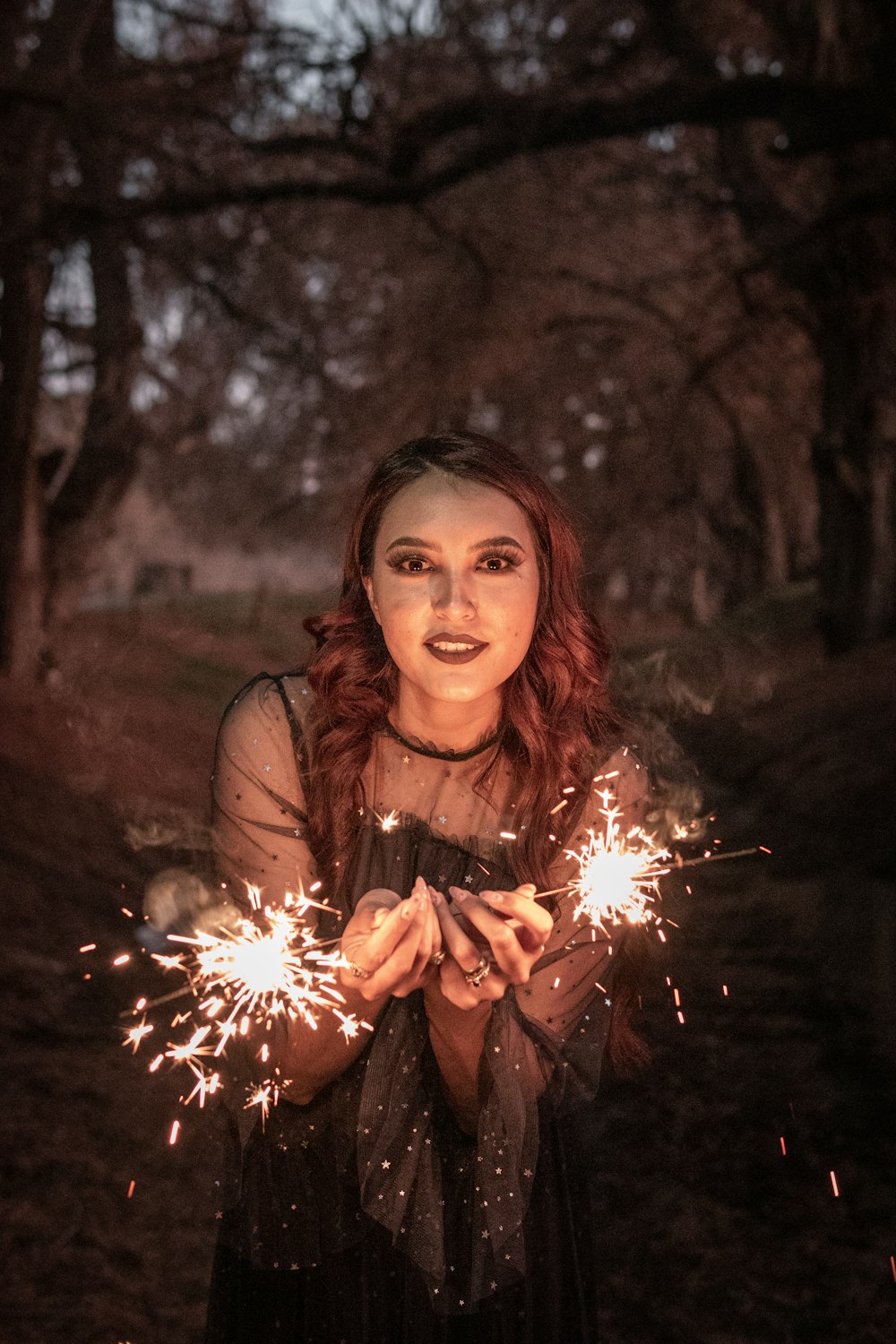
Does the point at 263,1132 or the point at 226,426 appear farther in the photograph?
the point at 226,426

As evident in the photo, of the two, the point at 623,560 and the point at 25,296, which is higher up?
the point at 623,560

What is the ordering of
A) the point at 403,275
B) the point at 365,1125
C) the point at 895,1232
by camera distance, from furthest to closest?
the point at 403,275 → the point at 895,1232 → the point at 365,1125

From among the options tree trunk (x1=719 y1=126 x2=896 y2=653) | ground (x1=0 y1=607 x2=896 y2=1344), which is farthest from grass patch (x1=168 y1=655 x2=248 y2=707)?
tree trunk (x1=719 y1=126 x2=896 y2=653)

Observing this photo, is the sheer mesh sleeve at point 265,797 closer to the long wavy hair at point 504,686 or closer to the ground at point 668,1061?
the long wavy hair at point 504,686

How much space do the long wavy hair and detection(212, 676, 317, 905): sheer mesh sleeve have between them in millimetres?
47

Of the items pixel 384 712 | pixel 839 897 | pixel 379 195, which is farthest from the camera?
pixel 379 195

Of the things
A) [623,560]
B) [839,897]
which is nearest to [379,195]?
[839,897]

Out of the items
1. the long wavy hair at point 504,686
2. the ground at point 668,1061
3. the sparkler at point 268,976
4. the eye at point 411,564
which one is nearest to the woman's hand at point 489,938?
the sparkler at point 268,976

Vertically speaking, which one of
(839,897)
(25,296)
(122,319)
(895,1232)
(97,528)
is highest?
(122,319)

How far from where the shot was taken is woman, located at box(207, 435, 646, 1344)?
2.67 meters

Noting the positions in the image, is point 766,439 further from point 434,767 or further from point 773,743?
point 434,767

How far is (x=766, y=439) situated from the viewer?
21500 mm

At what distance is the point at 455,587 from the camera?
8.71 feet

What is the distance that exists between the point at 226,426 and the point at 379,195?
510 inches
